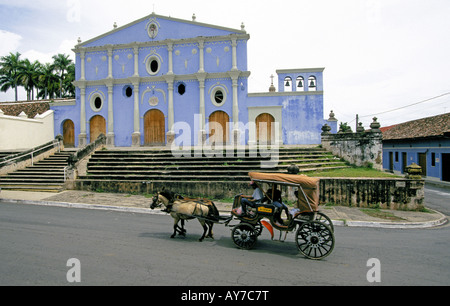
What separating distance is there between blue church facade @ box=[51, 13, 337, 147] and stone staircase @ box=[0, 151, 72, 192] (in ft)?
21.9

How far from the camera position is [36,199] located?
39.6ft

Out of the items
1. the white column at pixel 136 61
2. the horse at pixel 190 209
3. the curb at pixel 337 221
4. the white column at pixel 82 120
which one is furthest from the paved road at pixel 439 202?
the white column at pixel 82 120

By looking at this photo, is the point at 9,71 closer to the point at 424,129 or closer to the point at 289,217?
the point at 289,217

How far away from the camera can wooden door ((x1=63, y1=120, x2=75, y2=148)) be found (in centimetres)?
2378

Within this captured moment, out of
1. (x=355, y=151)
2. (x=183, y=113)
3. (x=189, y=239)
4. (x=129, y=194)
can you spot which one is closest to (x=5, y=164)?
(x=129, y=194)

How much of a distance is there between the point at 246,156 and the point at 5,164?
44.8 ft

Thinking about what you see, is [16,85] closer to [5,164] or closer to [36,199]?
[5,164]

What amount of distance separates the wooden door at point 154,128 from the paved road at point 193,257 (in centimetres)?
1431

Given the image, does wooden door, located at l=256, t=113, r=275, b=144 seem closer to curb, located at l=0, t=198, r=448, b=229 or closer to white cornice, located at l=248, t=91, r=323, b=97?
white cornice, located at l=248, t=91, r=323, b=97

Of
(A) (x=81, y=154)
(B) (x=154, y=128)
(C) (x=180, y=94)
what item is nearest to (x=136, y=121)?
(B) (x=154, y=128)

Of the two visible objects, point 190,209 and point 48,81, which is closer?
point 190,209

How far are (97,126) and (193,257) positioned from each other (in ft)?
68.3

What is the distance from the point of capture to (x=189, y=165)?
47.9 ft
